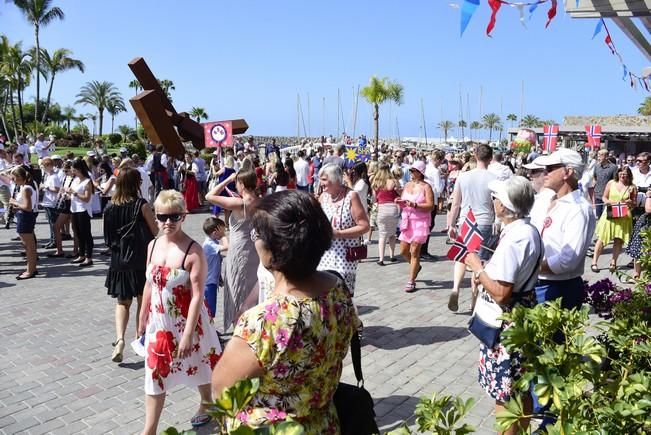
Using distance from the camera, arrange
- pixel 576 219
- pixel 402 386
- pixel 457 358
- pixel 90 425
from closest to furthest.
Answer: pixel 576 219 → pixel 90 425 → pixel 402 386 → pixel 457 358

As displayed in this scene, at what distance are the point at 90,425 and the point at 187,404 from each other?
727mm

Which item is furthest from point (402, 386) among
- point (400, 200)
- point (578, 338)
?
point (400, 200)

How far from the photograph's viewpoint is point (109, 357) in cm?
546

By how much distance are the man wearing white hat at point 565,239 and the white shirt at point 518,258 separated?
464 mm

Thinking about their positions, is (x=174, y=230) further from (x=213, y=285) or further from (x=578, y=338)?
(x=578, y=338)

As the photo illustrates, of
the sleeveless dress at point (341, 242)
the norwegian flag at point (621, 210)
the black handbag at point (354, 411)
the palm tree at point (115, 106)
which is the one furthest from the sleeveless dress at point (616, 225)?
the palm tree at point (115, 106)

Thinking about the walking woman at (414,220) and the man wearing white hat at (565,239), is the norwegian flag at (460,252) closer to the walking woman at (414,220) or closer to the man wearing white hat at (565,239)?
the man wearing white hat at (565,239)

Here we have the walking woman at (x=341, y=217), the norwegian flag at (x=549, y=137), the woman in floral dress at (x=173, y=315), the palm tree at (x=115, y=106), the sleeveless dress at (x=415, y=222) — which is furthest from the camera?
the palm tree at (x=115, y=106)

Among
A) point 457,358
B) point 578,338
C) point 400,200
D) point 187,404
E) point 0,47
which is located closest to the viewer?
point 578,338

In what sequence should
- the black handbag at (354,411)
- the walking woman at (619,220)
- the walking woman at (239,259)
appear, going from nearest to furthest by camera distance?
the black handbag at (354,411), the walking woman at (239,259), the walking woman at (619,220)

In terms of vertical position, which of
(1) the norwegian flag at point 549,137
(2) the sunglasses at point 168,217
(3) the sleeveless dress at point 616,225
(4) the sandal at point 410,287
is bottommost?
(4) the sandal at point 410,287

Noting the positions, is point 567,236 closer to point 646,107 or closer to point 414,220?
point 414,220

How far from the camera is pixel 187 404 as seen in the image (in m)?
4.46

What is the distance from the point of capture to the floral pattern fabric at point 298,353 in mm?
1895
